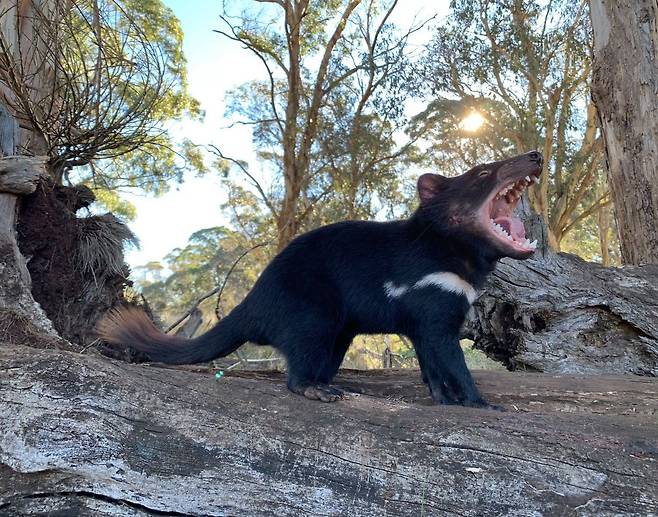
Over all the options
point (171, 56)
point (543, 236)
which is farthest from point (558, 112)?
point (543, 236)

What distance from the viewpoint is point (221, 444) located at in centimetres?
252

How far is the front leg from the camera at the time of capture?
133 inches

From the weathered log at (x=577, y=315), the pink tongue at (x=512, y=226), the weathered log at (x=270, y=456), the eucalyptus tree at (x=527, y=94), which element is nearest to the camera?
the weathered log at (x=270, y=456)

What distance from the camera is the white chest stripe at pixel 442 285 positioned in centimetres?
354

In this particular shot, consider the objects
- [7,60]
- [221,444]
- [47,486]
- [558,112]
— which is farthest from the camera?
[558,112]

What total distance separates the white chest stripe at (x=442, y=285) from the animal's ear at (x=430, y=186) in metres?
0.59

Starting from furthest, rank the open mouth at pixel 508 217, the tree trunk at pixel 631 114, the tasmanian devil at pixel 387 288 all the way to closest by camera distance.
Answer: the tree trunk at pixel 631 114, the open mouth at pixel 508 217, the tasmanian devil at pixel 387 288

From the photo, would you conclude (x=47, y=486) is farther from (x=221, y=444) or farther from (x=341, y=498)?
(x=341, y=498)

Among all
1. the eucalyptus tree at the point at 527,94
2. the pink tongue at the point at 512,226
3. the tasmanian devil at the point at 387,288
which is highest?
the eucalyptus tree at the point at 527,94

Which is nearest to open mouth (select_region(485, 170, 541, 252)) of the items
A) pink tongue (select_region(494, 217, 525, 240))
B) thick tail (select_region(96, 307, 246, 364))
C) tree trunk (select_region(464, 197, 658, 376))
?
pink tongue (select_region(494, 217, 525, 240))

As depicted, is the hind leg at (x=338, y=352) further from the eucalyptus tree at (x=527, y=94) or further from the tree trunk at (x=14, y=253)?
the eucalyptus tree at (x=527, y=94)

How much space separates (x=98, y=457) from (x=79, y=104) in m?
4.00

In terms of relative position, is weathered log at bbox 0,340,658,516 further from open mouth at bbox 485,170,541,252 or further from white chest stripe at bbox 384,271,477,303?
open mouth at bbox 485,170,541,252

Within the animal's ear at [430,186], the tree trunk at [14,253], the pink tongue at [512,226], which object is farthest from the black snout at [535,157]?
the tree trunk at [14,253]
